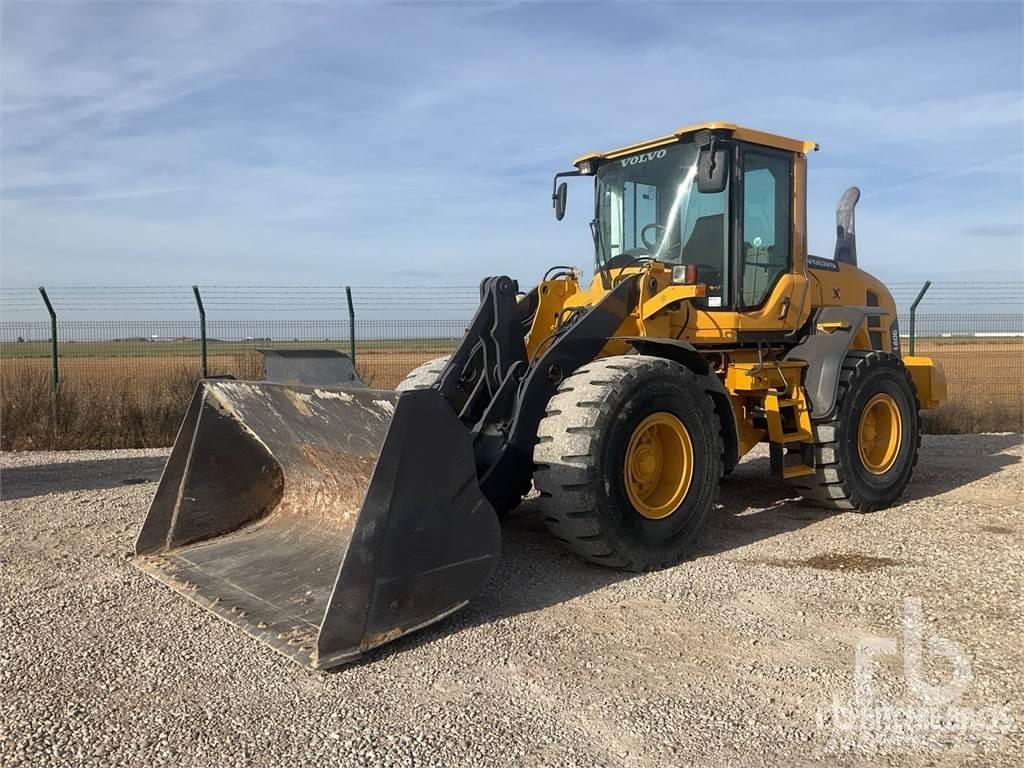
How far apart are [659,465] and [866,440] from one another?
2702 millimetres

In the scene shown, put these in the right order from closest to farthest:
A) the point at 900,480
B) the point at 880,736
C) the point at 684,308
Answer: the point at 880,736 → the point at 684,308 → the point at 900,480

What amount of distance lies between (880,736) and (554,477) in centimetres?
211

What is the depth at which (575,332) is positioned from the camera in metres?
5.44

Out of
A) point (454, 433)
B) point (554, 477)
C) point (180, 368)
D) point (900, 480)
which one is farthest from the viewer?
point (180, 368)

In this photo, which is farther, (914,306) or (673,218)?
(914,306)

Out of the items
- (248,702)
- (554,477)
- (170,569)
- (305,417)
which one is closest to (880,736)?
(554,477)

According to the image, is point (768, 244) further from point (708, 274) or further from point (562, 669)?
point (562, 669)

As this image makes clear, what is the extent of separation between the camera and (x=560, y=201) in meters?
7.04

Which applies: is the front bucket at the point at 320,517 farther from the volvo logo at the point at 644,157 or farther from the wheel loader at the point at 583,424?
the volvo logo at the point at 644,157

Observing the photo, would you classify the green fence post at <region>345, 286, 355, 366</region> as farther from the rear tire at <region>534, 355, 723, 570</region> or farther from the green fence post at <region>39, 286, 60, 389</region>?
the rear tire at <region>534, 355, 723, 570</region>

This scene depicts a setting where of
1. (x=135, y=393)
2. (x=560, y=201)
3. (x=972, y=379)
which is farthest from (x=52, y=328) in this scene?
(x=972, y=379)

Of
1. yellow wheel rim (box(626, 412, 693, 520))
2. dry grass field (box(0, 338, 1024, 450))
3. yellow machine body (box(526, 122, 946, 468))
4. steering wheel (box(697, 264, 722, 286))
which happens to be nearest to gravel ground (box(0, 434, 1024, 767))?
yellow wheel rim (box(626, 412, 693, 520))

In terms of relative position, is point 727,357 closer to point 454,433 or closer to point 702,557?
point 702,557

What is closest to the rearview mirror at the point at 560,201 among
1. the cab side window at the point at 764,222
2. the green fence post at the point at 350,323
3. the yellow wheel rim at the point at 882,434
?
the cab side window at the point at 764,222
